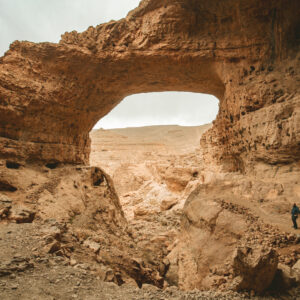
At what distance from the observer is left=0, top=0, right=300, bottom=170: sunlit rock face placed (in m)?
6.88

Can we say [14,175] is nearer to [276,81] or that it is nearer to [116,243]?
[116,243]

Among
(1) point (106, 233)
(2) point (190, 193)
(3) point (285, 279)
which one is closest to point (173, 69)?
(2) point (190, 193)

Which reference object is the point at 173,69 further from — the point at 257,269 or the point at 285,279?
the point at 285,279

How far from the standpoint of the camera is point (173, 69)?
850 centimetres

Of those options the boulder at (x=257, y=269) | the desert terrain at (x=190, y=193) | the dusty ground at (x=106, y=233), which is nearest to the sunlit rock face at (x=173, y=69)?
the desert terrain at (x=190, y=193)

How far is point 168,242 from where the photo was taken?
7789mm

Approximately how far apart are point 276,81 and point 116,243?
6252mm

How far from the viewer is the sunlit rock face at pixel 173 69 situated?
6.88 metres

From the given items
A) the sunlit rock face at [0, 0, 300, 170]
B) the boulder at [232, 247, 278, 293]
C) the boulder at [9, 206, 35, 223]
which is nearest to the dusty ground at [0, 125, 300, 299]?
the boulder at [9, 206, 35, 223]

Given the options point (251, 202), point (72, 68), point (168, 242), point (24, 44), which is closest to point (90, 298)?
point (251, 202)

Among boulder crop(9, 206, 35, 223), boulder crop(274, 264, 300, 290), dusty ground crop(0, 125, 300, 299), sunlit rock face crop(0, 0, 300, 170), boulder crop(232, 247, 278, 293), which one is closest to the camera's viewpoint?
dusty ground crop(0, 125, 300, 299)

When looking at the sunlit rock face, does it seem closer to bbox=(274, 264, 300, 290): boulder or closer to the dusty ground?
the dusty ground

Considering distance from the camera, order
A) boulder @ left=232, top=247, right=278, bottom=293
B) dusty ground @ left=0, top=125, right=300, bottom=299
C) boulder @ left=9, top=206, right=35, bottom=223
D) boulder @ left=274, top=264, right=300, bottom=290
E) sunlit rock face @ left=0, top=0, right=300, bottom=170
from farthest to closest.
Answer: sunlit rock face @ left=0, top=0, right=300, bottom=170, boulder @ left=9, top=206, right=35, bottom=223, boulder @ left=274, top=264, right=300, bottom=290, boulder @ left=232, top=247, right=278, bottom=293, dusty ground @ left=0, top=125, right=300, bottom=299

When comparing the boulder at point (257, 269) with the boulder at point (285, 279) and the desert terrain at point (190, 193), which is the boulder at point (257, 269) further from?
the boulder at point (285, 279)
